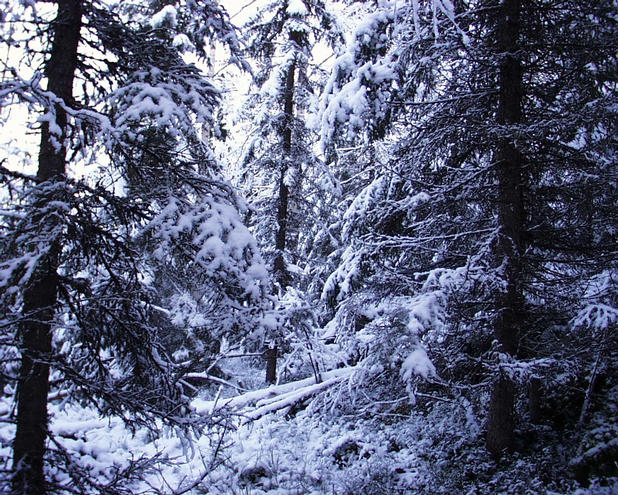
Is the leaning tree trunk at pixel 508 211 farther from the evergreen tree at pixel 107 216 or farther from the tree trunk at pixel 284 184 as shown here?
the tree trunk at pixel 284 184

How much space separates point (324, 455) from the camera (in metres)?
7.79

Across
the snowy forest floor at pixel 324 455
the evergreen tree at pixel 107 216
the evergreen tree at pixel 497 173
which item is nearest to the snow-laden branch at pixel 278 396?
the snowy forest floor at pixel 324 455

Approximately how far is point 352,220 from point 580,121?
4.15m

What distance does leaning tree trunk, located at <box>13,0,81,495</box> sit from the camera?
3.52 meters

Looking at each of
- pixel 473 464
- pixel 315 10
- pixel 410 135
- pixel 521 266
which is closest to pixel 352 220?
pixel 410 135

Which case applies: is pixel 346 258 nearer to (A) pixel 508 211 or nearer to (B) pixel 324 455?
(A) pixel 508 211

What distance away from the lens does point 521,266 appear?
5.83 meters

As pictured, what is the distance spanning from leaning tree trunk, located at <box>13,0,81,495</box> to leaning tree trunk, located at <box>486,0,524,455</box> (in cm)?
559

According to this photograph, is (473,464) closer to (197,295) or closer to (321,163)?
(197,295)

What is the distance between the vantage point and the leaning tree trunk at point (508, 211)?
5.89m

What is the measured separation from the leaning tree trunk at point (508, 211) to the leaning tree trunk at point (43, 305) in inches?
220

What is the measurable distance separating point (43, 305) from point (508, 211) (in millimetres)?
6166

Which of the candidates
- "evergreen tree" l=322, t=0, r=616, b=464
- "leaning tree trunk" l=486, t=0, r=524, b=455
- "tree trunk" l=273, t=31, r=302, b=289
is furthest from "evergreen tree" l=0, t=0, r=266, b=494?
"tree trunk" l=273, t=31, r=302, b=289

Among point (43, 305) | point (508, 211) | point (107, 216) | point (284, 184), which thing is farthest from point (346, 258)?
point (43, 305)
